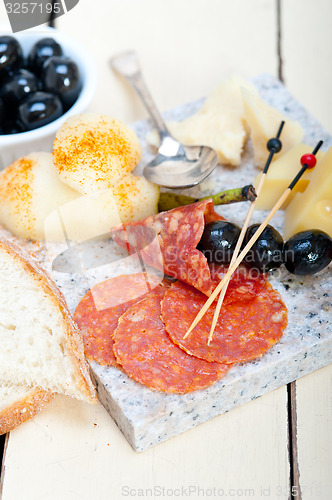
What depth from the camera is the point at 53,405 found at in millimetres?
2021

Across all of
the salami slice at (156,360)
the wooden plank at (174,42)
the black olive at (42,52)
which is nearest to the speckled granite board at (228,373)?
the salami slice at (156,360)

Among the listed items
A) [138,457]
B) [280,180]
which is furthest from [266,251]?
[138,457]

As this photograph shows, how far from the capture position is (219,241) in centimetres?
209

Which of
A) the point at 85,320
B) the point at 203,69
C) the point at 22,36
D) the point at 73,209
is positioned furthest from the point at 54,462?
the point at 203,69

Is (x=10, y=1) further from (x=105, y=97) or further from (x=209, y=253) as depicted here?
(x=209, y=253)

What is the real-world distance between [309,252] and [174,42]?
167cm

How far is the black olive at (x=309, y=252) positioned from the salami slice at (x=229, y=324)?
12 centimetres

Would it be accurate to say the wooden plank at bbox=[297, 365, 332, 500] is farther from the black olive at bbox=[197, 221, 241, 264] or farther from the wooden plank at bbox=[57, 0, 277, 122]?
the wooden plank at bbox=[57, 0, 277, 122]

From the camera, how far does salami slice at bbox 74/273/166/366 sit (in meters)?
1.99

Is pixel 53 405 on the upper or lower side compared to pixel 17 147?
lower

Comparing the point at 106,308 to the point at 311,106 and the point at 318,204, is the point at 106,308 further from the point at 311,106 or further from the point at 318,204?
the point at 311,106

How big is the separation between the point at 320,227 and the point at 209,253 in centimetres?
40

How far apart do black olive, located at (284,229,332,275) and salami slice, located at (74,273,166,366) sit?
423mm

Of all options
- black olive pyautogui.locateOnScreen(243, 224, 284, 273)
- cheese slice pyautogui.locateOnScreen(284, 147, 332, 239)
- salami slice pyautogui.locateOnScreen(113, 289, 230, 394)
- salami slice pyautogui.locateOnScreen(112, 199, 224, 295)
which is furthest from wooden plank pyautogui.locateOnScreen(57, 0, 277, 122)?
salami slice pyautogui.locateOnScreen(113, 289, 230, 394)
